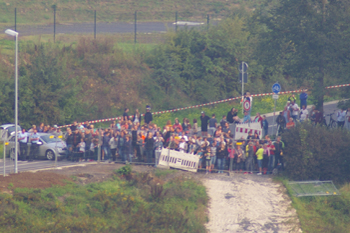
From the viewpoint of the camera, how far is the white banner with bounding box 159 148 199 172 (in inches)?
807

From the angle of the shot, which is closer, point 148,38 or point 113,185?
point 113,185

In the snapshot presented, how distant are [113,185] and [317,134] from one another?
8.46m

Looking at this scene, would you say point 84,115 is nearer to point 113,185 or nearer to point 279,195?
point 113,185

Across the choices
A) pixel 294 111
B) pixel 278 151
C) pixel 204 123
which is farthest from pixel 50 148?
pixel 294 111

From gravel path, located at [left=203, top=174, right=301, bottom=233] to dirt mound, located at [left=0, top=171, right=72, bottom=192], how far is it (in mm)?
5472

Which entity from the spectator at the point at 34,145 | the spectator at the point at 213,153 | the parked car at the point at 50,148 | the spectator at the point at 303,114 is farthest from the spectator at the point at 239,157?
the spectator at the point at 34,145

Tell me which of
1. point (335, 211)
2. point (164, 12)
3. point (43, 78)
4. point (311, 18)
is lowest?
point (335, 211)

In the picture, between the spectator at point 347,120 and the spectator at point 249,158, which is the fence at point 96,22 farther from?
the spectator at point 249,158

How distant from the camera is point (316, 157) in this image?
809 inches

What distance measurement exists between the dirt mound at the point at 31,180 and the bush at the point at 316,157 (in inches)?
342

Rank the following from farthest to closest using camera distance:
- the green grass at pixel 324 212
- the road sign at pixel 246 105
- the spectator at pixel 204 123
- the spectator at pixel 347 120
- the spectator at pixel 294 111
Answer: the spectator at pixel 294 111 → the spectator at pixel 204 123 → the spectator at pixel 347 120 → the road sign at pixel 246 105 → the green grass at pixel 324 212

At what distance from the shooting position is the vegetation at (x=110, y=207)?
15586 mm

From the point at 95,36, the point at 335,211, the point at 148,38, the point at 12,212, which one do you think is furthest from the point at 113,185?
the point at 148,38

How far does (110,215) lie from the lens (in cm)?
1697
